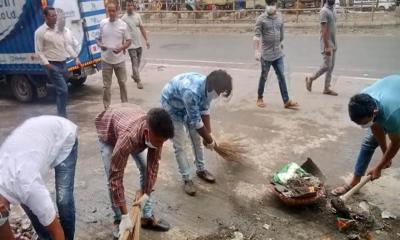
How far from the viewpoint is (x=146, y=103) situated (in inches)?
307

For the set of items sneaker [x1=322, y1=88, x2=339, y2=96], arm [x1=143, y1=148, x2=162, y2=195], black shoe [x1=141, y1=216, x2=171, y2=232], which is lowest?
black shoe [x1=141, y1=216, x2=171, y2=232]

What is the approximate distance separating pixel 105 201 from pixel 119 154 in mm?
1691

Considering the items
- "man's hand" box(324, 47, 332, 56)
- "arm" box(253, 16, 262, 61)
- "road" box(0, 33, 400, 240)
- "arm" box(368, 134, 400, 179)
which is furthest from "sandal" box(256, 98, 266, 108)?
"arm" box(368, 134, 400, 179)

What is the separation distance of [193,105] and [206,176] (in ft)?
3.70

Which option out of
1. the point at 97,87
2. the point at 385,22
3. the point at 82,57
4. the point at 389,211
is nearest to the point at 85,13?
the point at 82,57

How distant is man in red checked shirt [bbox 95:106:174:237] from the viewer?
9.14ft

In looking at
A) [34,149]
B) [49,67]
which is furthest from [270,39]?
[34,149]

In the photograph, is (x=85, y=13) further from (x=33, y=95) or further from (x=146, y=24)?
(x=146, y=24)

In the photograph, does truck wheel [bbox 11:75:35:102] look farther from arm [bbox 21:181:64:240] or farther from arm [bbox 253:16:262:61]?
arm [bbox 21:181:64:240]

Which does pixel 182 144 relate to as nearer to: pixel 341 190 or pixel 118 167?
pixel 118 167

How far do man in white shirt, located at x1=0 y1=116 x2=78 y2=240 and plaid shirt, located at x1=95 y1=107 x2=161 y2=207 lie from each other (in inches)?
12.8

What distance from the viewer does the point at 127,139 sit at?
2.96 metres

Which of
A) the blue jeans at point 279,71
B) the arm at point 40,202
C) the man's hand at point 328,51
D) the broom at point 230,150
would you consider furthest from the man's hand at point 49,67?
the man's hand at point 328,51

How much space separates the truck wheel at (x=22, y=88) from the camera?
8.27 meters
